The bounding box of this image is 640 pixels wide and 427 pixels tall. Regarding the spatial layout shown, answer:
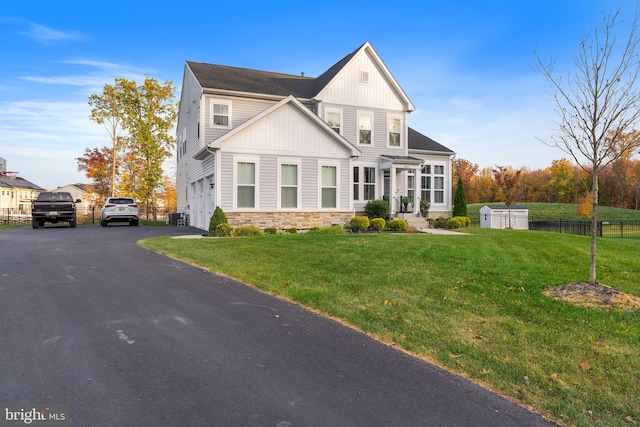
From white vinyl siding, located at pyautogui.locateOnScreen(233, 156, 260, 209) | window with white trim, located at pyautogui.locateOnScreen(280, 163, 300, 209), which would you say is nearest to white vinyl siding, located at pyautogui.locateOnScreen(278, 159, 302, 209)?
window with white trim, located at pyautogui.locateOnScreen(280, 163, 300, 209)

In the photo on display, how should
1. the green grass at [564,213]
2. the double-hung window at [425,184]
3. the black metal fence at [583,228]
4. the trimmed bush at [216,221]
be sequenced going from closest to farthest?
the trimmed bush at [216,221]
the black metal fence at [583,228]
the double-hung window at [425,184]
the green grass at [564,213]

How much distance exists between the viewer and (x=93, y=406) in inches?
108

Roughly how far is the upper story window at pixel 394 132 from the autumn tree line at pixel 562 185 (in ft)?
115

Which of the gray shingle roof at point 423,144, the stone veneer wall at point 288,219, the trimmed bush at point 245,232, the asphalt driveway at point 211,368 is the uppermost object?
the gray shingle roof at point 423,144

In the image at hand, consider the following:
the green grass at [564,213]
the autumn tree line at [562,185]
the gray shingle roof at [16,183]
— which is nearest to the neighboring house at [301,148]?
the green grass at [564,213]

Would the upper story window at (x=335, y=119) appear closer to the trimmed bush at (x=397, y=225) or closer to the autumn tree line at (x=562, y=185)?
the trimmed bush at (x=397, y=225)

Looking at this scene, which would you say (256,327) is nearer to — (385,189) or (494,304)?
(494,304)

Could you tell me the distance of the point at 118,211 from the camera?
20047mm

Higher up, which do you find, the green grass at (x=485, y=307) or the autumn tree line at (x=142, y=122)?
the autumn tree line at (x=142, y=122)

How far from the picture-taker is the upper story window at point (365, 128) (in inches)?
793

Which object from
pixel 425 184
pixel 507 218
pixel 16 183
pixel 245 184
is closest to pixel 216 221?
pixel 245 184

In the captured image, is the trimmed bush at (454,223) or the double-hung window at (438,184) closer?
the trimmed bush at (454,223)

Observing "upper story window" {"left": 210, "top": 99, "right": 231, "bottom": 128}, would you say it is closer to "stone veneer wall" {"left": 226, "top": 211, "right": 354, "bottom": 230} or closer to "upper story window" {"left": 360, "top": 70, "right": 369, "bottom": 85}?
"stone veneer wall" {"left": 226, "top": 211, "right": 354, "bottom": 230}

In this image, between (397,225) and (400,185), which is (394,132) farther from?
(397,225)
